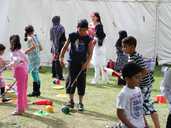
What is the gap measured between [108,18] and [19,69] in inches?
380

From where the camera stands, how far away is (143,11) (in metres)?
19.1

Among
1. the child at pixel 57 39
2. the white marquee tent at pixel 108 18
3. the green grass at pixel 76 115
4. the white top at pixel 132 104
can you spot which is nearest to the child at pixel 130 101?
the white top at pixel 132 104

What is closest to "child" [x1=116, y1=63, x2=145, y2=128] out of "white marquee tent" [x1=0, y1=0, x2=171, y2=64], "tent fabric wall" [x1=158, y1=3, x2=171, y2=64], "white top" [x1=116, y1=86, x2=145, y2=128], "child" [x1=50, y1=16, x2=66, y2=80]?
"white top" [x1=116, y1=86, x2=145, y2=128]

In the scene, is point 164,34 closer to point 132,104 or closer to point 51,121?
point 51,121

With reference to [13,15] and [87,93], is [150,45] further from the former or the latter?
[87,93]

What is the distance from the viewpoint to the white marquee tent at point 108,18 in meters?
18.9

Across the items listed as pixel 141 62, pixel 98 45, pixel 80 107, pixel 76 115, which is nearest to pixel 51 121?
pixel 76 115

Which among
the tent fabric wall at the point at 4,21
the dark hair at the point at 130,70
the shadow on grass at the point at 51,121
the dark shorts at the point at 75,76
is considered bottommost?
the shadow on grass at the point at 51,121

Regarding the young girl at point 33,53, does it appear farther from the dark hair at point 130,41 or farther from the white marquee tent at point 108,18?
the white marquee tent at point 108,18

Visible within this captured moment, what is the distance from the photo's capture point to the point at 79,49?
1038 centimetres

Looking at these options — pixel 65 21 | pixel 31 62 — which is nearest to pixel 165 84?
pixel 31 62

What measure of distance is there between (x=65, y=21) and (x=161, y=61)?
12.5ft

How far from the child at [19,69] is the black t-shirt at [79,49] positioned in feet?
3.35

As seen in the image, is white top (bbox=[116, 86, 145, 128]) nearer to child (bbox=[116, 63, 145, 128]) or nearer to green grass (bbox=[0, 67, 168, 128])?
child (bbox=[116, 63, 145, 128])
